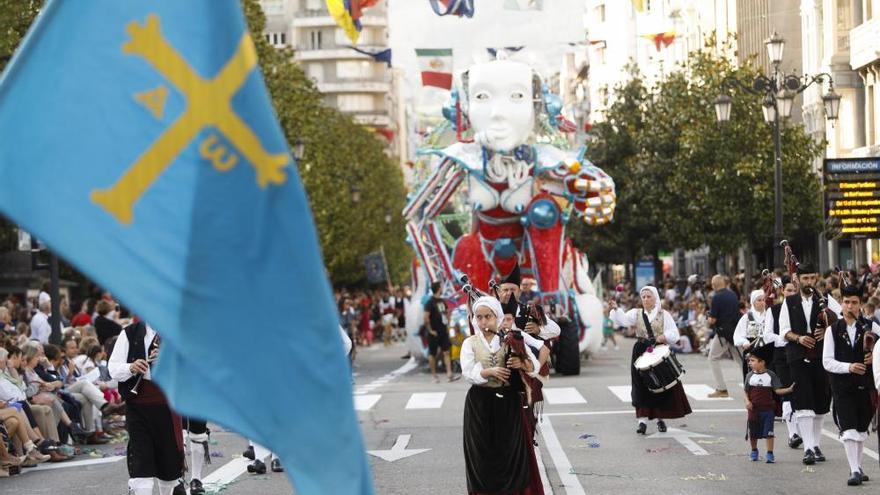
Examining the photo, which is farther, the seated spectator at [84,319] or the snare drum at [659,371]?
the seated spectator at [84,319]

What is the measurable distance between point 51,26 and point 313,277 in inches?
35.9

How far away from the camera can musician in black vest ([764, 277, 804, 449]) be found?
669 inches

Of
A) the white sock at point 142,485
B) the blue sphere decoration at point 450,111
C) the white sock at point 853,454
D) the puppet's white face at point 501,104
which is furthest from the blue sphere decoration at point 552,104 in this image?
the white sock at point 142,485

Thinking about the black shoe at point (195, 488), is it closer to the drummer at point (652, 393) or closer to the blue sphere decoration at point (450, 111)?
the drummer at point (652, 393)

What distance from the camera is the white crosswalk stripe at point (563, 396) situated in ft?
80.7

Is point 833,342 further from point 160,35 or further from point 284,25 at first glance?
point 284,25

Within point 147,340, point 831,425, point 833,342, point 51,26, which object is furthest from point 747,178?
point 51,26

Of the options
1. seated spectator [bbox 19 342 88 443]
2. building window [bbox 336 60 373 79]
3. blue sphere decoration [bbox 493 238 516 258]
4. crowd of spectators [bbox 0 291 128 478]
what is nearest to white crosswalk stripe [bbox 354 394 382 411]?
crowd of spectators [bbox 0 291 128 478]

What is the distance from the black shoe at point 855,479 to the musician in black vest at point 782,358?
7.84ft

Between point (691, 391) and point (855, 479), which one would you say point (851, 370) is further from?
point (691, 391)

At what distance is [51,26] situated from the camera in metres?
4.60

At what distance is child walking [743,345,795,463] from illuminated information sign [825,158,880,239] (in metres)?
14.3

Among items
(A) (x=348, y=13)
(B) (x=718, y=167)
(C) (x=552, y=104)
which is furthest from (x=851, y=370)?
(B) (x=718, y=167)

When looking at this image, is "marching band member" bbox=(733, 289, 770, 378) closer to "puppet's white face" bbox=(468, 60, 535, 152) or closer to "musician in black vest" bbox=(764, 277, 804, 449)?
"musician in black vest" bbox=(764, 277, 804, 449)
